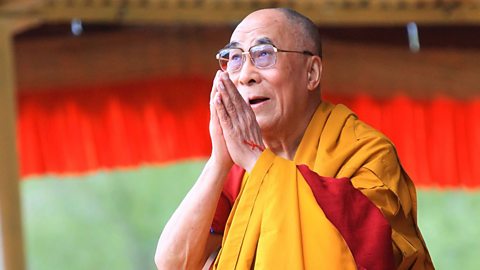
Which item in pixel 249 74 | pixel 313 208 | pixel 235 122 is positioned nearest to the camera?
pixel 313 208

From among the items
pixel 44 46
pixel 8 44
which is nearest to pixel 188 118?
pixel 44 46

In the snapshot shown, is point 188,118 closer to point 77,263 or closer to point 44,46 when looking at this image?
point 44,46

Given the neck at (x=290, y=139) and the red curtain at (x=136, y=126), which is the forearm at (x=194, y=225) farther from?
the red curtain at (x=136, y=126)

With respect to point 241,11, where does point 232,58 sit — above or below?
below

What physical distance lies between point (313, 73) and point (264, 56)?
163 millimetres

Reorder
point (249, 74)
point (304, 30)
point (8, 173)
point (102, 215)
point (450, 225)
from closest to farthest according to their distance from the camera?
point (249, 74), point (304, 30), point (8, 173), point (450, 225), point (102, 215)

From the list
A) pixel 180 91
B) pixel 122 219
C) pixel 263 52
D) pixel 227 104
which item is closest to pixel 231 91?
pixel 227 104

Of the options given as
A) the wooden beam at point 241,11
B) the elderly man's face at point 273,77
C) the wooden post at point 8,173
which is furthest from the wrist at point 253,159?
the wooden beam at point 241,11

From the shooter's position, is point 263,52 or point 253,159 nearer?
point 253,159

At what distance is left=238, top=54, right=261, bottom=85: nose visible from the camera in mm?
2689

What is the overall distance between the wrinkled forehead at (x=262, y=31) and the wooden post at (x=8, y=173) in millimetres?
2885

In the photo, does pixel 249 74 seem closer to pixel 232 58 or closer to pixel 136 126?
pixel 232 58

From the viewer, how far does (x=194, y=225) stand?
2537mm

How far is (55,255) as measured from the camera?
36.0ft
